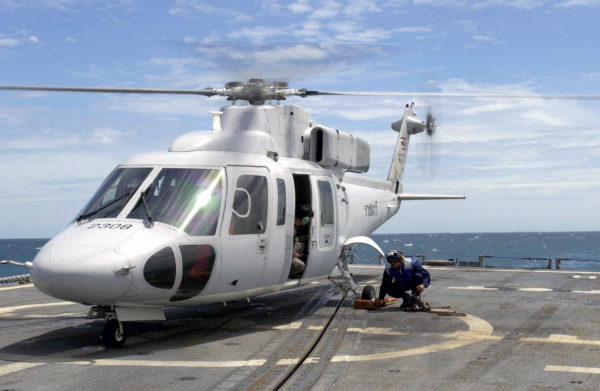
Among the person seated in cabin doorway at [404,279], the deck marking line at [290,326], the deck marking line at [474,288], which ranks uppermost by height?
the person seated in cabin doorway at [404,279]

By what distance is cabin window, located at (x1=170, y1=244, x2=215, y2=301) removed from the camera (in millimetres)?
9750

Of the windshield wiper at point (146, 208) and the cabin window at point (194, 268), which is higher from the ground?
the windshield wiper at point (146, 208)

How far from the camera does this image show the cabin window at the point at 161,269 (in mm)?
9195

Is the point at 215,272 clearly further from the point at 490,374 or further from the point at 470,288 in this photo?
the point at 470,288

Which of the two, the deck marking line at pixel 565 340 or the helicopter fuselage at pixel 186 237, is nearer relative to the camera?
the helicopter fuselage at pixel 186 237

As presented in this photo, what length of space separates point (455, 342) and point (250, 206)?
383 cm

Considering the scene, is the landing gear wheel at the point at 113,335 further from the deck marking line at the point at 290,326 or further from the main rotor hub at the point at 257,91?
the main rotor hub at the point at 257,91

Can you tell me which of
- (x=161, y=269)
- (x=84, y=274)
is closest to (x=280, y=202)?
(x=161, y=269)

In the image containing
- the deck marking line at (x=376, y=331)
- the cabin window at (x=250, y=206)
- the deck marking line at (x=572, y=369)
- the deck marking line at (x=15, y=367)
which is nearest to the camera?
the deck marking line at (x=572, y=369)

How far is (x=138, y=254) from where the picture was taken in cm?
906

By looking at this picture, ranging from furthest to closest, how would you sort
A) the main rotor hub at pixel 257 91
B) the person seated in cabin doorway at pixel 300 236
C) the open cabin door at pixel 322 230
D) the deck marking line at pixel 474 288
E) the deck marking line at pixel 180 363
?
the deck marking line at pixel 474 288 → the open cabin door at pixel 322 230 → the person seated in cabin doorway at pixel 300 236 → the main rotor hub at pixel 257 91 → the deck marking line at pixel 180 363

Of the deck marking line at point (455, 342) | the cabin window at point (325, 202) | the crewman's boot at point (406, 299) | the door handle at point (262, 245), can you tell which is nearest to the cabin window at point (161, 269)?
the door handle at point (262, 245)

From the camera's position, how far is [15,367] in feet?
28.2

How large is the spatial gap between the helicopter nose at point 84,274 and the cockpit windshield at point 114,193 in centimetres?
111
